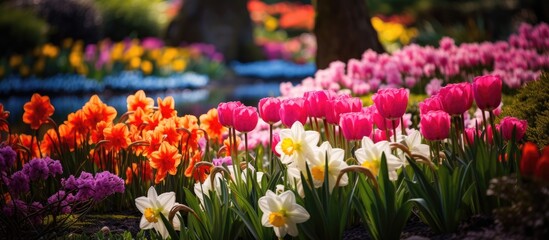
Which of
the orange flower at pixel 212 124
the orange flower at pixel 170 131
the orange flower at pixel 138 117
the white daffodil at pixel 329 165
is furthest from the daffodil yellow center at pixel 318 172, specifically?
the orange flower at pixel 138 117

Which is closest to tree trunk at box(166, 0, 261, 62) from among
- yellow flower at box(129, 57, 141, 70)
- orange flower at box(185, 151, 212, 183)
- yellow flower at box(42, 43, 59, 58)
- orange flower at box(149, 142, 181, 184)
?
yellow flower at box(129, 57, 141, 70)

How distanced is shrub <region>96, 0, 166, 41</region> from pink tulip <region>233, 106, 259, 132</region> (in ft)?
56.5

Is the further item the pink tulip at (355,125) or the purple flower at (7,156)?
the pink tulip at (355,125)

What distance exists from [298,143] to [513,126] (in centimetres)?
101

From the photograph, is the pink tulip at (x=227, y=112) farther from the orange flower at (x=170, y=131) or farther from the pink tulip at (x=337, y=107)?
the orange flower at (x=170, y=131)

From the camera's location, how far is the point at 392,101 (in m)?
3.56

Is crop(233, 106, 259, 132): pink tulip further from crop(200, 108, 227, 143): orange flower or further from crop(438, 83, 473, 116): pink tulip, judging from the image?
crop(200, 108, 227, 143): orange flower

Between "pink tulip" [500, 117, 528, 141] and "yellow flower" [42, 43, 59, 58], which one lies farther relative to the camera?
"yellow flower" [42, 43, 59, 58]

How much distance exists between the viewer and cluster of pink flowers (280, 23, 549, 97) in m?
7.71

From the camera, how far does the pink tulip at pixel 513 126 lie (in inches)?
146

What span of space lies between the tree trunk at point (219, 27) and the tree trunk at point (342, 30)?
10650 mm

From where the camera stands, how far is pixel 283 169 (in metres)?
3.80

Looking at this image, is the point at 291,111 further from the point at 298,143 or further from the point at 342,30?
the point at 342,30

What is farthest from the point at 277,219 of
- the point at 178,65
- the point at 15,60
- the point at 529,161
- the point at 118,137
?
the point at 178,65
